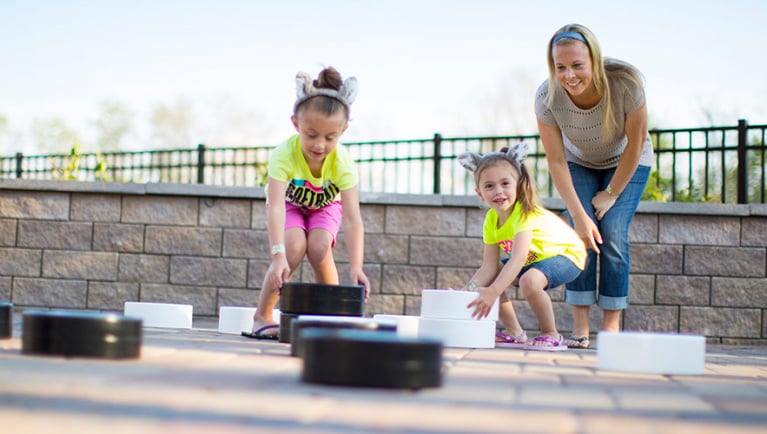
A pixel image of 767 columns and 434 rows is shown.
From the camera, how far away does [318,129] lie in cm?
466

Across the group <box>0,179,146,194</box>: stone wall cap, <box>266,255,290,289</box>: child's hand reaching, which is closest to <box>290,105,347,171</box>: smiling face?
<box>266,255,290,289</box>: child's hand reaching

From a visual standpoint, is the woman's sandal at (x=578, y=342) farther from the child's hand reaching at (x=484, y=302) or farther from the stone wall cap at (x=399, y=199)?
the stone wall cap at (x=399, y=199)

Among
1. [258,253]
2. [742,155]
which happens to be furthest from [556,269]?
[742,155]

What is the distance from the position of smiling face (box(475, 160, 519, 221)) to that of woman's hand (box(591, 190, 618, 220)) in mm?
491

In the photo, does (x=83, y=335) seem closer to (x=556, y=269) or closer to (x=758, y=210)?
(x=556, y=269)

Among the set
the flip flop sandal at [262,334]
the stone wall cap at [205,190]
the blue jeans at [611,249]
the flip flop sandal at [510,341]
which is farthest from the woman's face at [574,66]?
the stone wall cap at [205,190]

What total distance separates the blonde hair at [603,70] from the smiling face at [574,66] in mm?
24

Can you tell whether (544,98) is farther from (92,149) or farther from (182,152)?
(92,149)

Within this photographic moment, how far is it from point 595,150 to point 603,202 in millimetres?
313

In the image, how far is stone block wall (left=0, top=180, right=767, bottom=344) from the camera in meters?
7.20

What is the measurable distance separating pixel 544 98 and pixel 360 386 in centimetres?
317

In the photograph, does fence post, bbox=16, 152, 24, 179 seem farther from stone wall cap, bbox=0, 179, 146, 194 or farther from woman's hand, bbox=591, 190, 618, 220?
woman's hand, bbox=591, 190, 618, 220

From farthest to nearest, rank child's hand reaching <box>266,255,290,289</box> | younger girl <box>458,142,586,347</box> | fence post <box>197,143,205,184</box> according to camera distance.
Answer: fence post <box>197,143,205,184</box> → younger girl <box>458,142,586,347</box> → child's hand reaching <box>266,255,290,289</box>

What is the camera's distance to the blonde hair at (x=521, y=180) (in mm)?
5180
